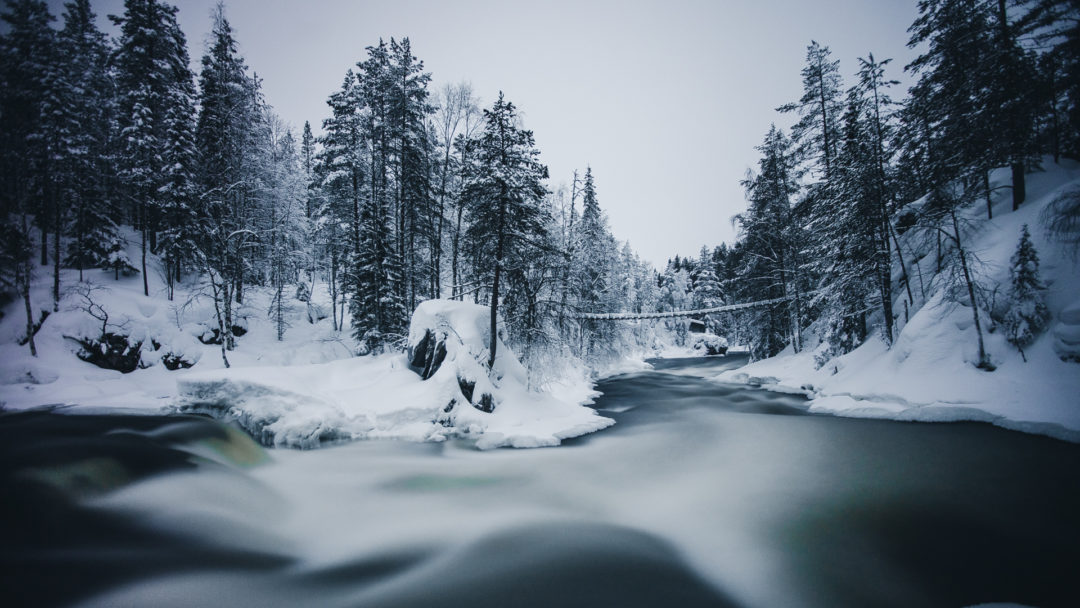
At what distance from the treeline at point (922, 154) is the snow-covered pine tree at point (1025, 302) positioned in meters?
0.36

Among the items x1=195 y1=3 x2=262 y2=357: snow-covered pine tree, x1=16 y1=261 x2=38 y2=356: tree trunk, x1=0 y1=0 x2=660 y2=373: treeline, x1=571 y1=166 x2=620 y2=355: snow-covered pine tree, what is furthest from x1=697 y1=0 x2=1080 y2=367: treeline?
x1=16 y1=261 x2=38 y2=356: tree trunk

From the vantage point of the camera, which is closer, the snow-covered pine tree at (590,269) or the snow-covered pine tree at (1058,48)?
the snow-covered pine tree at (1058,48)

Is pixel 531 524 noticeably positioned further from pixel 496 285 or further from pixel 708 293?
pixel 708 293

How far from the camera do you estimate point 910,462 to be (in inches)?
301

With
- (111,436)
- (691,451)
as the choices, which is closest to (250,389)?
(111,436)

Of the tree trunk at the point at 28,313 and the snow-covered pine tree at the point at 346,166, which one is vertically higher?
the snow-covered pine tree at the point at 346,166

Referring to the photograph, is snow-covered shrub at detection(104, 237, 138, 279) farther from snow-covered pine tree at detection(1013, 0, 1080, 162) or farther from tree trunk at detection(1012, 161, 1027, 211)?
tree trunk at detection(1012, 161, 1027, 211)

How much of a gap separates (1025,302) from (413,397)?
60.3ft

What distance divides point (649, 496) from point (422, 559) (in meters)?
4.57

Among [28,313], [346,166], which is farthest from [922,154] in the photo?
[28,313]

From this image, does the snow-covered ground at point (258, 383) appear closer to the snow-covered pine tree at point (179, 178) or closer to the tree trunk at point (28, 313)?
the tree trunk at point (28, 313)

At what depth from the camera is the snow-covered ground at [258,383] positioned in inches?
429

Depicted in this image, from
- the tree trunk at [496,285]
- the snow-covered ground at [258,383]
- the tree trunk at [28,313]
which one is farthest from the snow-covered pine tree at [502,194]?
the tree trunk at [28,313]

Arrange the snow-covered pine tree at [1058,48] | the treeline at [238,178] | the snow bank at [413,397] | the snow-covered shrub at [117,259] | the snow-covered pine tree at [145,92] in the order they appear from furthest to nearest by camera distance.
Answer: the snow-covered shrub at [117,259] → the snow-covered pine tree at [145,92] → the treeline at [238,178] → the snow bank at [413,397] → the snow-covered pine tree at [1058,48]
